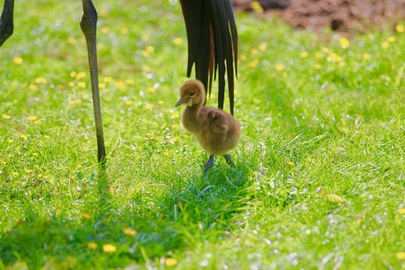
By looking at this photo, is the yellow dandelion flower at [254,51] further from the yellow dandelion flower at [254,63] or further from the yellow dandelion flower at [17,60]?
the yellow dandelion flower at [17,60]

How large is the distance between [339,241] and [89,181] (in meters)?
1.46

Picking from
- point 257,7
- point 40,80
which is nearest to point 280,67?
point 257,7

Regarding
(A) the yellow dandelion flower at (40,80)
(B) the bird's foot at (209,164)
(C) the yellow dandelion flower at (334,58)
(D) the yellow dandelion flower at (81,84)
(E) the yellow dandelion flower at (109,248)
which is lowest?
(E) the yellow dandelion flower at (109,248)

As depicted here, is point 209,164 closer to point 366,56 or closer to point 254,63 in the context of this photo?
point 254,63

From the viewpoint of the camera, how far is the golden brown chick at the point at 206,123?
11.6ft

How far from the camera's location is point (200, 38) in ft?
12.9

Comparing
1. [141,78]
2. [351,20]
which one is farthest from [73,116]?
[351,20]

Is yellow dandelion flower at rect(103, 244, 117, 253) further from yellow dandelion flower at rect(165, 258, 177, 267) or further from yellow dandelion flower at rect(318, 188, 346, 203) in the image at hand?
yellow dandelion flower at rect(318, 188, 346, 203)

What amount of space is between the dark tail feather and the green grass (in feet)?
1.60

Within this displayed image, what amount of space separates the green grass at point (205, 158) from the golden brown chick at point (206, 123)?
0.17 metres

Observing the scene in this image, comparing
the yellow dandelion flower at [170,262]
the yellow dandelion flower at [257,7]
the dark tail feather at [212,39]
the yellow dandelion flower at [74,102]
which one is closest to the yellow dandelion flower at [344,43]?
the yellow dandelion flower at [257,7]

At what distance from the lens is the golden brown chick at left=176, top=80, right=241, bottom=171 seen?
11.6 feet

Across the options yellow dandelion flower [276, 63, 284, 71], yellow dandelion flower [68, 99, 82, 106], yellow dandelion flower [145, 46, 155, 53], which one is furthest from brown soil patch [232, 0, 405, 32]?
yellow dandelion flower [68, 99, 82, 106]

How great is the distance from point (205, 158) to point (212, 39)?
0.71 metres
